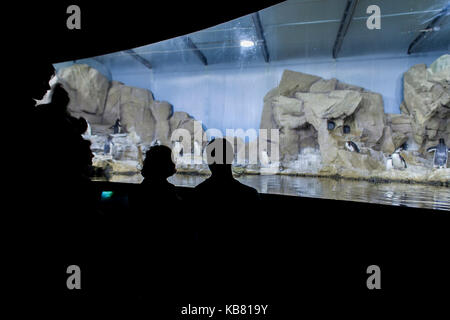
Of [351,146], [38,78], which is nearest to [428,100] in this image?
[351,146]

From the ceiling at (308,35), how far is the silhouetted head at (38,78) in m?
5.13

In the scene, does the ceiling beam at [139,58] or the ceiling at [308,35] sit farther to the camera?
the ceiling beam at [139,58]

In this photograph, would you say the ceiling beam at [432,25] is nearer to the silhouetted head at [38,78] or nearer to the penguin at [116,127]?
the silhouetted head at [38,78]

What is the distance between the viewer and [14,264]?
2.13 feet

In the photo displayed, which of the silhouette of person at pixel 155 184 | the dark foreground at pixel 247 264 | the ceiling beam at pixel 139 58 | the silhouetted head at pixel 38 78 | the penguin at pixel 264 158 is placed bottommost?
the dark foreground at pixel 247 264

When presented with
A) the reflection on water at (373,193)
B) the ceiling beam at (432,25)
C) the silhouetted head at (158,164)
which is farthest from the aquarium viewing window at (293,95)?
the silhouetted head at (158,164)

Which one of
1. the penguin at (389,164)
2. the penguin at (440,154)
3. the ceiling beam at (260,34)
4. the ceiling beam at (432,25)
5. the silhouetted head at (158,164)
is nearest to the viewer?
the silhouetted head at (158,164)

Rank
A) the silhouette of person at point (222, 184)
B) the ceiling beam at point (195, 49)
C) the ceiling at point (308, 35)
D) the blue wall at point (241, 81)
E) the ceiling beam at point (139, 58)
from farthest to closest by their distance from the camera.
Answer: the ceiling beam at point (139, 58), the blue wall at point (241, 81), the ceiling beam at point (195, 49), the ceiling at point (308, 35), the silhouette of person at point (222, 184)

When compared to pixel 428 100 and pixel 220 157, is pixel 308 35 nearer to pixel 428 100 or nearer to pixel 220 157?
pixel 428 100

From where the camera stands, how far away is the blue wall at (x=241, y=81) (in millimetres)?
7266

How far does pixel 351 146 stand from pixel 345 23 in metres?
2.91

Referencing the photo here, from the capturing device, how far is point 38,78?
884 mm

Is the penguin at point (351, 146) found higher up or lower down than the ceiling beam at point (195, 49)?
lower down

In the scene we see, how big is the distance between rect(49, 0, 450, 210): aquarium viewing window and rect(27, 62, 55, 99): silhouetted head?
3513mm
